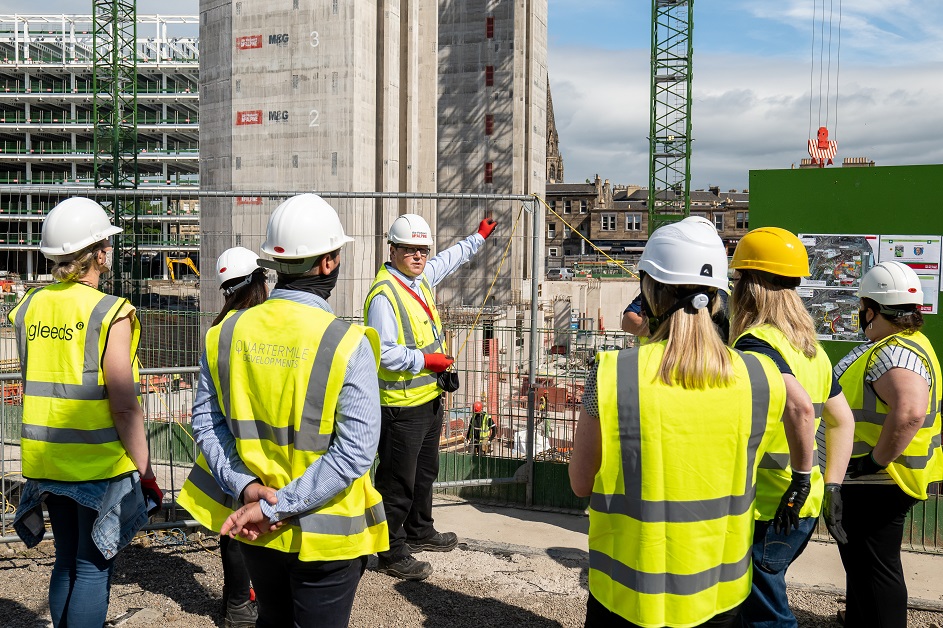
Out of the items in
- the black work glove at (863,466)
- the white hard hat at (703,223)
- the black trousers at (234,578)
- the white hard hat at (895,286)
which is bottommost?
the black trousers at (234,578)

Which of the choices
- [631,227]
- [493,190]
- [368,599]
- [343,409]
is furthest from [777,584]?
[631,227]

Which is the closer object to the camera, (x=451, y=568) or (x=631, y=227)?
(x=451, y=568)

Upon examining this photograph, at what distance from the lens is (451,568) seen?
16.6ft

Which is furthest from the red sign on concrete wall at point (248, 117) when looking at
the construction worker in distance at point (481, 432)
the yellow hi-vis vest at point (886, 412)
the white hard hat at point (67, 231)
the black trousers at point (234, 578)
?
the yellow hi-vis vest at point (886, 412)

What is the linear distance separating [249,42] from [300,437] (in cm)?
2271

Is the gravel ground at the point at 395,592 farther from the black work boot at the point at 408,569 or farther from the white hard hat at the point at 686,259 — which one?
the white hard hat at the point at 686,259

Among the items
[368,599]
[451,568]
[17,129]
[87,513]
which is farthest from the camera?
[17,129]

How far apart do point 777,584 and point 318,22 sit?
2201cm

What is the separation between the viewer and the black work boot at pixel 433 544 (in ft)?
17.1

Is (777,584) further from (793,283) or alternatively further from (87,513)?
(87,513)

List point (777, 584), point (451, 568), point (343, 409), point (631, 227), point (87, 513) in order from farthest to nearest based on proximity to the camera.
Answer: point (631, 227) → point (451, 568) → point (87, 513) → point (777, 584) → point (343, 409)

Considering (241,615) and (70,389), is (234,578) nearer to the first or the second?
(241,615)

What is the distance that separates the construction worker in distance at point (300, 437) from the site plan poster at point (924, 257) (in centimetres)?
599

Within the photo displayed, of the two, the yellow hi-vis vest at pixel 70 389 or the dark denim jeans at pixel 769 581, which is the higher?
the yellow hi-vis vest at pixel 70 389
